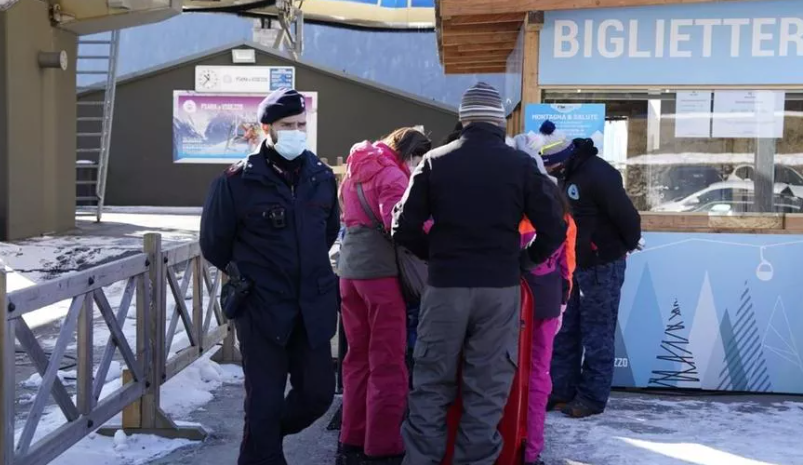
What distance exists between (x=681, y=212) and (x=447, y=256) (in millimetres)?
2886

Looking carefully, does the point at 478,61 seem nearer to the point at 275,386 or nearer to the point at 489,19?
the point at 489,19

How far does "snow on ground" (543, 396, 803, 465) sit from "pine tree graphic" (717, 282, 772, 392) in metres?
0.18

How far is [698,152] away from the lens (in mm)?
6242

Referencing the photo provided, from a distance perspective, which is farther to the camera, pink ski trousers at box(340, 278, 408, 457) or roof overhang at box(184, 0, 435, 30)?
roof overhang at box(184, 0, 435, 30)

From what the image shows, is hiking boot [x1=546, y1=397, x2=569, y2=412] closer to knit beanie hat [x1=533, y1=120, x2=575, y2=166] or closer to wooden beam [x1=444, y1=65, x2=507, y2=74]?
knit beanie hat [x1=533, y1=120, x2=575, y2=166]

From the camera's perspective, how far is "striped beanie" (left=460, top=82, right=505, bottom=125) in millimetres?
3926

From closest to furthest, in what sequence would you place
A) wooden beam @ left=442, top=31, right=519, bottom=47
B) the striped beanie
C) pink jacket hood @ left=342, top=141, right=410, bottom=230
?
the striped beanie
pink jacket hood @ left=342, top=141, right=410, bottom=230
wooden beam @ left=442, top=31, right=519, bottom=47

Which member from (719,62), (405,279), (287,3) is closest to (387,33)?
(287,3)

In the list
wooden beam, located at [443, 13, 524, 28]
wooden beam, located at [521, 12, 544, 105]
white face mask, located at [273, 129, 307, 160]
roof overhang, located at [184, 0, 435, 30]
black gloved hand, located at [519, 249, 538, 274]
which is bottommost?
black gloved hand, located at [519, 249, 538, 274]

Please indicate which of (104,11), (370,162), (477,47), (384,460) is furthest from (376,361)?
(104,11)

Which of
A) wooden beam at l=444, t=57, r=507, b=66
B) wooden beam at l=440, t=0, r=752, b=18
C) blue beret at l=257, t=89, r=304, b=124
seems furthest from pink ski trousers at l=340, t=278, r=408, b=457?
wooden beam at l=444, t=57, r=507, b=66

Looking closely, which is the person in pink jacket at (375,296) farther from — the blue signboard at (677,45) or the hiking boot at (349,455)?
the blue signboard at (677,45)

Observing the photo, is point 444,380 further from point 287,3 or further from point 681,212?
point 287,3

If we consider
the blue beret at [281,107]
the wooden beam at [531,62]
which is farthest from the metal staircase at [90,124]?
the blue beret at [281,107]
